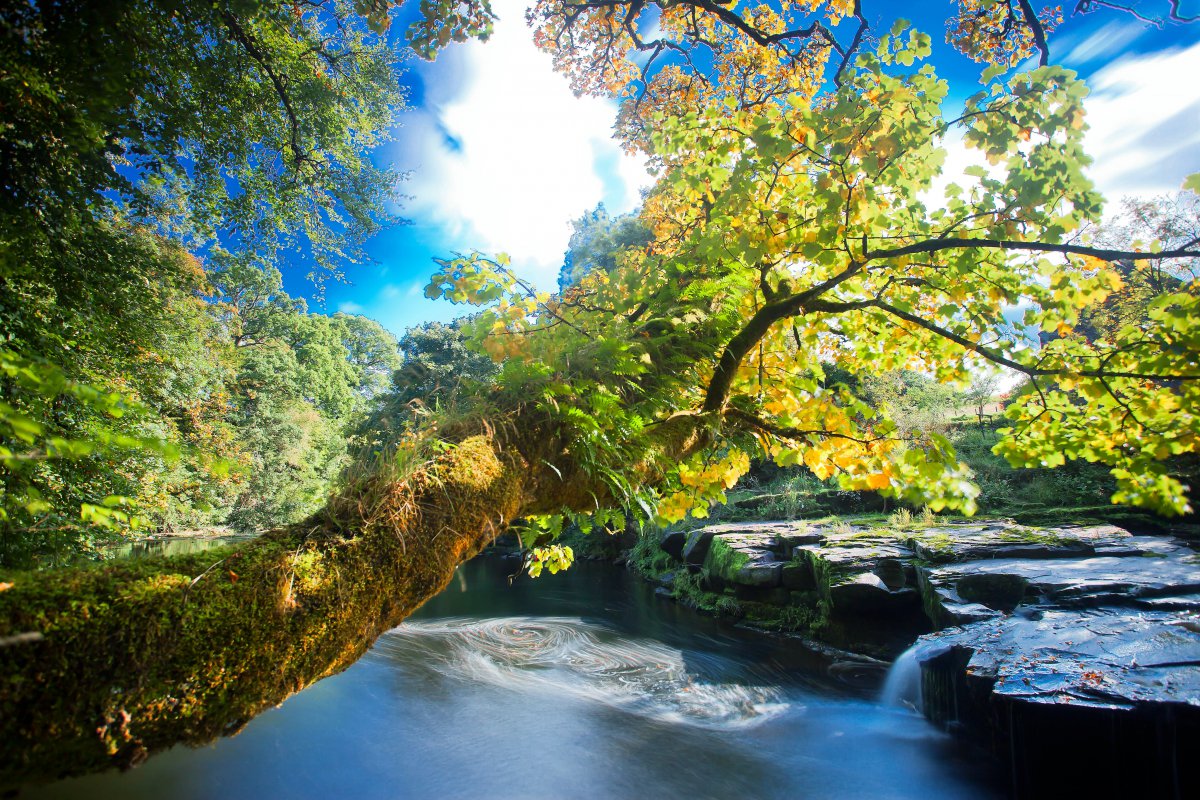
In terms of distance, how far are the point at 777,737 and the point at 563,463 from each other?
8246mm

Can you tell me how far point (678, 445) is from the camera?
10.6 ft

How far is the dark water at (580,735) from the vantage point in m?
7.12

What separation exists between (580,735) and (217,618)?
8908 millimetres

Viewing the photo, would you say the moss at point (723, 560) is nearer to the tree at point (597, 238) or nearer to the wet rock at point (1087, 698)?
the wet rock at point (1087, 698)

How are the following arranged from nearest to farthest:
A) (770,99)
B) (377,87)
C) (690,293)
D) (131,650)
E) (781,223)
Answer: (131,650)
(781,223)
(690,293)
(770,99)
(377,87)

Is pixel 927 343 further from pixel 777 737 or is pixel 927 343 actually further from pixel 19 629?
pixel 777 737

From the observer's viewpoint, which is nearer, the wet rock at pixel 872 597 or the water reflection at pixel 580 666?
the water reflection at pixel 580 666

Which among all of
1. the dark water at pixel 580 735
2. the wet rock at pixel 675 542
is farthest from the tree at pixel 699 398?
the wet rock at pixel 675 542

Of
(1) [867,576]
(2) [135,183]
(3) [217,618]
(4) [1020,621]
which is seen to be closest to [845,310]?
(3) [217,618]

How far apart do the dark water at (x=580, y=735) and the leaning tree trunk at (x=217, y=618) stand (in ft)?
23.1

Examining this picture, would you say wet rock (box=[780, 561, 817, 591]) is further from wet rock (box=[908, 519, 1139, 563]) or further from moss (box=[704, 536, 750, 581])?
wet rock (box=[908, 519, 1139, 563])

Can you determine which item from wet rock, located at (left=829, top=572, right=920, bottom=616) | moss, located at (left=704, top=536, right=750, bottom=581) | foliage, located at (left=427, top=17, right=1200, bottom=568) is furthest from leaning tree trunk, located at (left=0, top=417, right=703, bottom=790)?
moss, located at (left=704, top=536, right=750, bottom=581)

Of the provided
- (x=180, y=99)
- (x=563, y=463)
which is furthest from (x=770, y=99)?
(x=180, y=99)

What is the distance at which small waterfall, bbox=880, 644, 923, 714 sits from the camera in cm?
848
